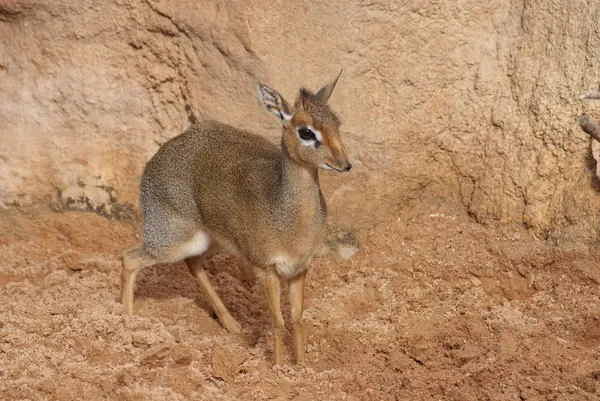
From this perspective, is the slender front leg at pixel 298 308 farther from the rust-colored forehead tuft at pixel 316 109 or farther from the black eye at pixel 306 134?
the rust-colored forehead tuft at pixel 316 109

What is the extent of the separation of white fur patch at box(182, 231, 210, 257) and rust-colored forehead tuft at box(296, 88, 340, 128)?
1.41 m

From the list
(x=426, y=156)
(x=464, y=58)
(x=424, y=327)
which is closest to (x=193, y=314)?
(x=424, y=327)

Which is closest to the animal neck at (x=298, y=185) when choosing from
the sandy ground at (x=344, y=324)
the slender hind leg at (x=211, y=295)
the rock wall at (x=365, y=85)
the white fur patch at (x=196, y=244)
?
the white fur patch at (x=196, y=244)

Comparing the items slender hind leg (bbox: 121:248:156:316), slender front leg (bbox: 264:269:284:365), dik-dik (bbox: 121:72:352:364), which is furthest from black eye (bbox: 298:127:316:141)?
slender hind leg (bbox: 121:248:156:316)

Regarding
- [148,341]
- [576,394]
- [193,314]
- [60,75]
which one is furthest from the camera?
[60,75]

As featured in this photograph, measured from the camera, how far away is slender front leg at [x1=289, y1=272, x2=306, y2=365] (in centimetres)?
661

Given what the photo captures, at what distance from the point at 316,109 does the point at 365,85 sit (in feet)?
4.98

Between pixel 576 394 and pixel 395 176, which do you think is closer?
pixel 576 394

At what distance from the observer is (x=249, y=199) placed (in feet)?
21.5

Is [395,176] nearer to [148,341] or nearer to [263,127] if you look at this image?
[263,127]

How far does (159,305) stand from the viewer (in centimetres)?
745

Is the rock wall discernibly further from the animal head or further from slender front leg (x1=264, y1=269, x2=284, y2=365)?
slender front leg (x1=264, y1=269, x2=284, y2=365)

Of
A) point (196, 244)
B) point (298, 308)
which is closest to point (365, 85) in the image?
point (196, 244)

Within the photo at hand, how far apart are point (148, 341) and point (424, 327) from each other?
2.03 m
